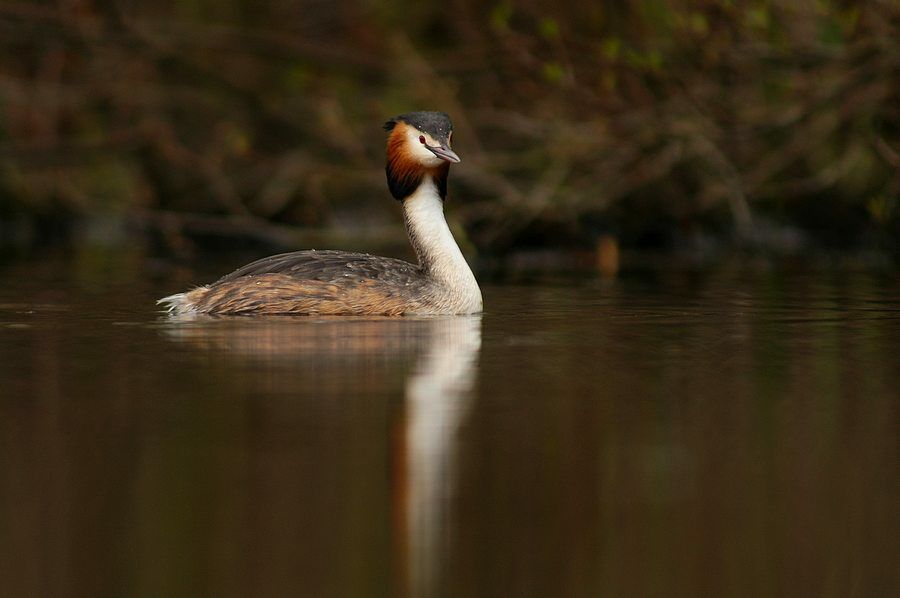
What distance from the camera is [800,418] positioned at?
6184mm

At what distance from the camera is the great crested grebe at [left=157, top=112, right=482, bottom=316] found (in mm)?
9883

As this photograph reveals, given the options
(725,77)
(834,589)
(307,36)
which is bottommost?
(834,589)

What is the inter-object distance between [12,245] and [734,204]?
26.4ft

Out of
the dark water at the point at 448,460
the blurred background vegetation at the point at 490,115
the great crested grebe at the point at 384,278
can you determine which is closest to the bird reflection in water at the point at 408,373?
the dark water at the point at 448,460

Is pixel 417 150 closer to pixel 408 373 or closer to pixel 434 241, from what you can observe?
pixel 434 241

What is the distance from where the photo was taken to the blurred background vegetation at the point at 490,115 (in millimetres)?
14312

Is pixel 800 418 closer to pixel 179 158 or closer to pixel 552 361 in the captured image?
pixel 552 361

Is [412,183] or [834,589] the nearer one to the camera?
[834,589]

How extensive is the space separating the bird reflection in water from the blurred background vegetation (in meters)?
4.25

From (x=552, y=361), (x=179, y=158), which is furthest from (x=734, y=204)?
(x=552, y=361)

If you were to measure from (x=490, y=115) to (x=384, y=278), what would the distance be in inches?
239

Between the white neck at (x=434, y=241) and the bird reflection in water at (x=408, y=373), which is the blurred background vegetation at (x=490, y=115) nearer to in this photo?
the white neck at (x=434, y=241)

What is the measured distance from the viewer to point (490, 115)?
51.7 ft

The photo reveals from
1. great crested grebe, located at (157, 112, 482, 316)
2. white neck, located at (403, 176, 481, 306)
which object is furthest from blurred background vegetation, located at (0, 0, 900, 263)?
great crested grebe, located at (157, 112, 482, 316)
